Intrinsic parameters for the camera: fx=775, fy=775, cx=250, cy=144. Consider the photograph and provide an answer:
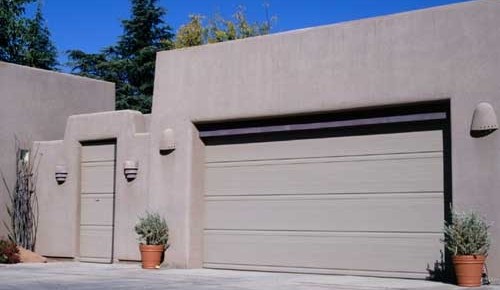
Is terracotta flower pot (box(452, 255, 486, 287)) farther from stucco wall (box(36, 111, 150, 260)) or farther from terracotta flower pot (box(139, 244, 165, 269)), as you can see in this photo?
stucco wall (box(36, 111, 150, 260))

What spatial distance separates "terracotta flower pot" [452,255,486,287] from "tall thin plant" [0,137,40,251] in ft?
34.4

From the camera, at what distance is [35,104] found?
61.0 feet

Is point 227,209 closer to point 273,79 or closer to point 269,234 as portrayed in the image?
point 269,234

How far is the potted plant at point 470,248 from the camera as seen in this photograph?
1115 centimetres

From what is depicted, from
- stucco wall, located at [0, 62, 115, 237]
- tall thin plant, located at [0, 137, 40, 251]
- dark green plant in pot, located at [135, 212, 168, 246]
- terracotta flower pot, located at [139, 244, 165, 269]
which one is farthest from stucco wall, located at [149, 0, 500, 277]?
stucco wall, located at [0, 62, 115, 237]

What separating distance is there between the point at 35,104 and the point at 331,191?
8.40 metres

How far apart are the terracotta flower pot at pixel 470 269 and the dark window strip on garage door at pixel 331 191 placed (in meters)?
1.16

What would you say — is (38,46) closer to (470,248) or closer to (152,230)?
(152,230)

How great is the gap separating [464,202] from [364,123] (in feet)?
7.69

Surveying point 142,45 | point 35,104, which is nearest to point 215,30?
point 142,45

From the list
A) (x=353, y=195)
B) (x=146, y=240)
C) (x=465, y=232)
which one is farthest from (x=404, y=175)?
(x=146, y=240)

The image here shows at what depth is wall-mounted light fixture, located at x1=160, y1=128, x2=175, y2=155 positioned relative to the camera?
50.0 ft

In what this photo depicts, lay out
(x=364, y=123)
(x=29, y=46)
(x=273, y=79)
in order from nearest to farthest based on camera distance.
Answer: (x=364, y=123)
(x=273, y=79)
(x=29, y=46)

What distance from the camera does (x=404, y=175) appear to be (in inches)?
507
